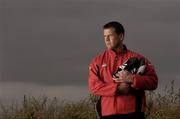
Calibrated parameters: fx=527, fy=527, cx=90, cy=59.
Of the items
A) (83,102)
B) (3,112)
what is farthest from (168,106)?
(3,112)

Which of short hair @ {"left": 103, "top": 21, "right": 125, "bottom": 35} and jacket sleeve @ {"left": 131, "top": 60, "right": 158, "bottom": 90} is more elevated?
short hair @ {"left": 103, "top": 21, "right": 125, "bottom": 35}

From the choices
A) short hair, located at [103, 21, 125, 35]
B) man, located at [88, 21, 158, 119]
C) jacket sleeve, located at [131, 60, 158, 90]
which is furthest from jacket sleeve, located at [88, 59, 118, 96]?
short hair, located at [103, 21, 125, 35]

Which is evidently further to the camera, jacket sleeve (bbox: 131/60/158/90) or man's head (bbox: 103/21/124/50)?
man's head (bbox: 103/21/124/50)

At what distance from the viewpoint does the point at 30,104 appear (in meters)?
10.7

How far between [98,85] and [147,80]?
1.61 ft

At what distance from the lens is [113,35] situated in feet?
17.4

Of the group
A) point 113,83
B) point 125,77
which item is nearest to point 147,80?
point 125,77

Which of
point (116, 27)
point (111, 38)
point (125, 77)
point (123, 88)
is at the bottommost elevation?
point (123, 88)

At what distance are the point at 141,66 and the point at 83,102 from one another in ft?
16.8

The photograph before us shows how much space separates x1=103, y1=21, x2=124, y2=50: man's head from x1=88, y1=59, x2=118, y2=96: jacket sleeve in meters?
0.28

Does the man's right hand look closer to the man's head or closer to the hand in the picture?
the hand

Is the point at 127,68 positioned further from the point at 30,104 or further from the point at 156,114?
the point at 30,104

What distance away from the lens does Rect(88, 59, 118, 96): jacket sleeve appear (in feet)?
17.1

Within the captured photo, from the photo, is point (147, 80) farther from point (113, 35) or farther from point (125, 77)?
point (113, 35)
